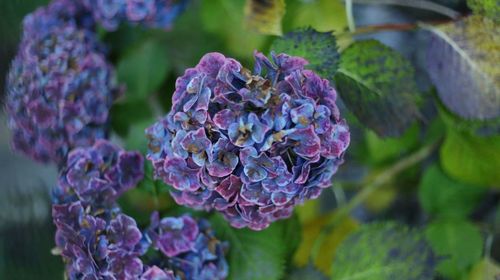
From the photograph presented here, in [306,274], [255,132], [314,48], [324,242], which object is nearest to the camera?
[255,132]

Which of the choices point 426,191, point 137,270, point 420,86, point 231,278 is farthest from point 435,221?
point 137,270

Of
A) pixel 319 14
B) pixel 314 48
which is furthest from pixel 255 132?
pixel 319 14

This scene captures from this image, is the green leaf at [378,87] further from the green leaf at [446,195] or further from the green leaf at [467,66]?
the green leaf at [446,195]

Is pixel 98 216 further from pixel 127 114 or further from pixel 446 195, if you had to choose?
pixel 446 195

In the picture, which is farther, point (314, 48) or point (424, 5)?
point (424, 5)

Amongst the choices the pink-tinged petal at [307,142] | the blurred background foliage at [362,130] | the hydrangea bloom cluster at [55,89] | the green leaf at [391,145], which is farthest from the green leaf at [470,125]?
the hydrangea bloom cluster at [55,89]

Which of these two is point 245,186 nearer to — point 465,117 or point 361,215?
point 465,117

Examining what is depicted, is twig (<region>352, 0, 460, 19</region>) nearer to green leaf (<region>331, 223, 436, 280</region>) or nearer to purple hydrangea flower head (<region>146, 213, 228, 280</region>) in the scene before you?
green leaf (<region>331, 223, 436, 280</region>)

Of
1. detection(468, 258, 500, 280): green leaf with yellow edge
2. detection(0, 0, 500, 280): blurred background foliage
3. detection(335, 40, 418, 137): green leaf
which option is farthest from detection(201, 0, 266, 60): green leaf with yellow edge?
detection(468, 258, 500, 280): green leaf with yellow edge
